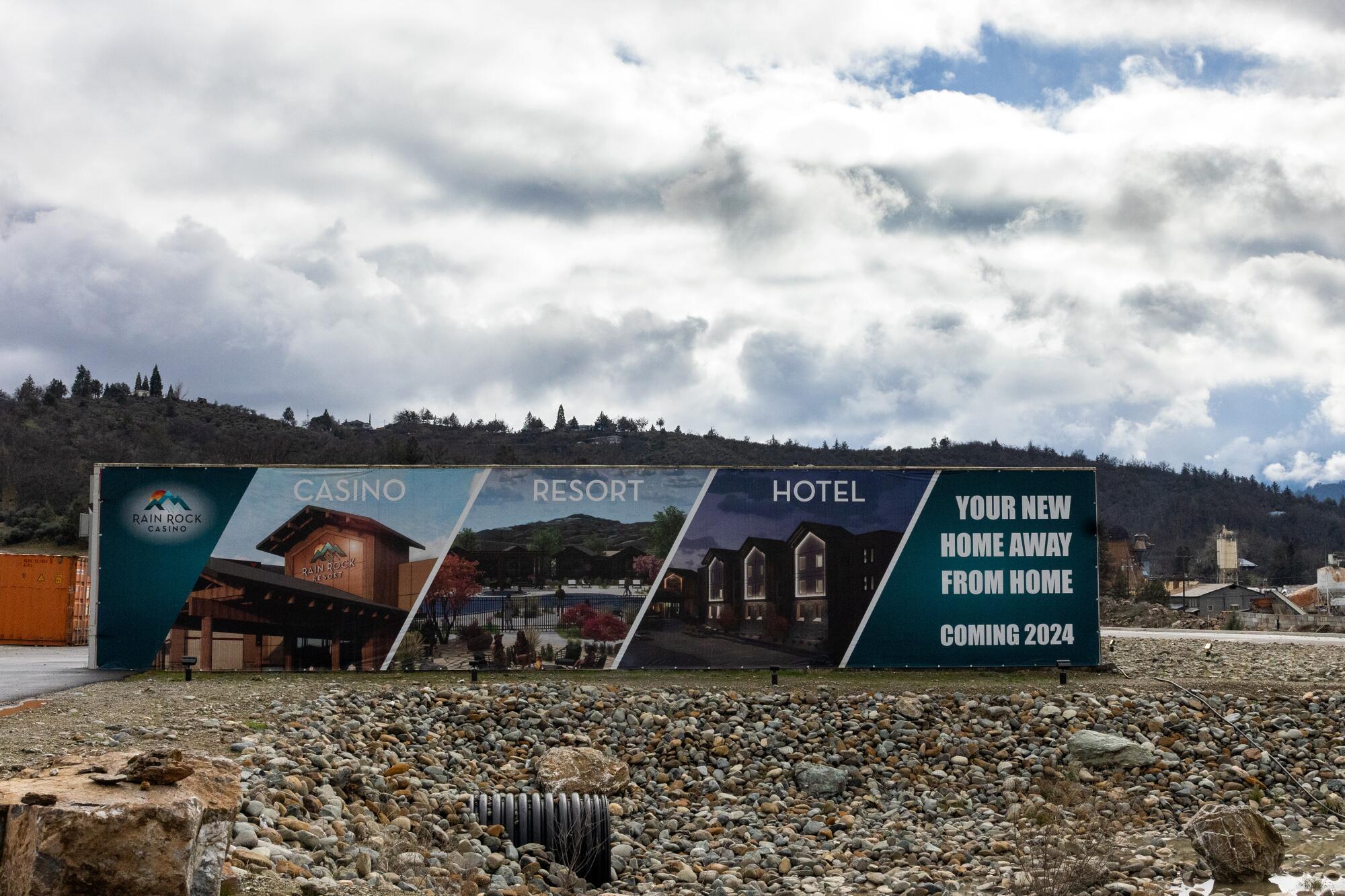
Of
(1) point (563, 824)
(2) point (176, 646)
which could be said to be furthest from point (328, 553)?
(1) point (563, 824)

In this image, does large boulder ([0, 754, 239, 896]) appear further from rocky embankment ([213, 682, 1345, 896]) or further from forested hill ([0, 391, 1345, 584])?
forested hill ([0, 391, 1345, 584])

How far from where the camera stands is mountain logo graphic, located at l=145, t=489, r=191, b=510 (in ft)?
66.8

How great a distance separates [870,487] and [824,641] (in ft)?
9.51

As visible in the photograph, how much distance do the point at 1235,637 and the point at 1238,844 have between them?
982 inches

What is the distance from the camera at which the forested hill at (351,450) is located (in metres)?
75.1

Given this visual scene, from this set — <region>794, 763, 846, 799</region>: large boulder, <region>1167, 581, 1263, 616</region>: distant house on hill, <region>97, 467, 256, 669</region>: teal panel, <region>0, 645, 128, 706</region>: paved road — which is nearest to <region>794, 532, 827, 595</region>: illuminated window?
<region>794, 763, 846, 799</region>: large boulder

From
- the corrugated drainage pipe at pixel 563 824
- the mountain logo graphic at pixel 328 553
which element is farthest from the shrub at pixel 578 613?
the corrugated drainage pipe at pixel 563 824

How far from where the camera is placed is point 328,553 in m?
20.4

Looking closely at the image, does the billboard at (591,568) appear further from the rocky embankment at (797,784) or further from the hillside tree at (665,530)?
the rocky embankment at (797,784)

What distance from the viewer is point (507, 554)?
2041 centimetres

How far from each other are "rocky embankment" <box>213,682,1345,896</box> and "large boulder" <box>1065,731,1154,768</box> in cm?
3

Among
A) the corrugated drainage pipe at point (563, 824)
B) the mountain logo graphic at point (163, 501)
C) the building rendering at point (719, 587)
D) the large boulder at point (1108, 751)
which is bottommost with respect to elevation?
the corrugated drainage pipe at point (563, 824)

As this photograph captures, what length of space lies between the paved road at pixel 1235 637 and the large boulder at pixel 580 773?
21549 millimetres

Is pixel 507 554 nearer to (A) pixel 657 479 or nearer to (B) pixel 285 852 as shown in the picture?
(A) pixel 657 479
